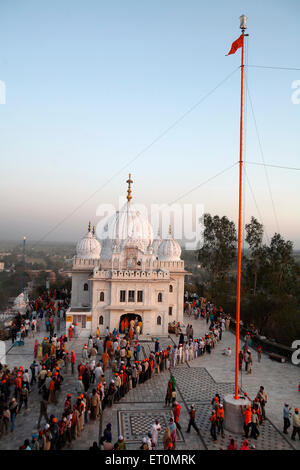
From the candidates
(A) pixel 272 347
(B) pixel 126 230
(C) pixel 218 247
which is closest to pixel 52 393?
(A) pixel 272 347

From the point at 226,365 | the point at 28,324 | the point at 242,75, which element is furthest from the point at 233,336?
the point at 242,75

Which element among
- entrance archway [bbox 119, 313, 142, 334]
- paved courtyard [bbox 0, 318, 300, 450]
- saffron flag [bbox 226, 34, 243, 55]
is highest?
saffron flag [bbox 226, 34, 243, 55]

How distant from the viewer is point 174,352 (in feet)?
63.5

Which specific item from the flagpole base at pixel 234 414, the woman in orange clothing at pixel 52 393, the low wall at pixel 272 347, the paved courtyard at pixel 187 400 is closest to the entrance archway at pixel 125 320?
the paved courtyard at pixel 187 400

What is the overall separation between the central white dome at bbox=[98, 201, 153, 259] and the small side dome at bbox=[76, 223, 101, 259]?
4.08 feet

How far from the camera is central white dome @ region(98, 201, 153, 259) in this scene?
3058 cm

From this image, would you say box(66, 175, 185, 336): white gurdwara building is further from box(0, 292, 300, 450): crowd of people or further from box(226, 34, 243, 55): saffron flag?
box(226, 34, 243, 55): saffron flag

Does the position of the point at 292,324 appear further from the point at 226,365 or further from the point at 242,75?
the point at 242,75

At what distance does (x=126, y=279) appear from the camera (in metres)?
25.4

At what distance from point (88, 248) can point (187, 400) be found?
16.9 meters

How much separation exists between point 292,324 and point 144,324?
432 inches

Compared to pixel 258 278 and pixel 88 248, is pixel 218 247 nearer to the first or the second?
pixel 258 278

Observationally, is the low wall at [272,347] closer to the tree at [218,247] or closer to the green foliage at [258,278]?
the green foliage at [258,278]

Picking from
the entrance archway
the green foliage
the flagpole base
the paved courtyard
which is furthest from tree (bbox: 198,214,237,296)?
the flagpole base
